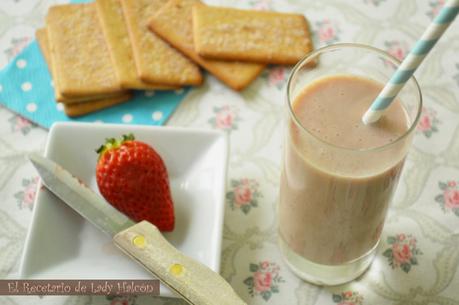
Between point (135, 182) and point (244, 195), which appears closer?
point (135, 182)

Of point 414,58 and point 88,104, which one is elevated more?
point 414,58

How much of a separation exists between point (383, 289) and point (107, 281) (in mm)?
409

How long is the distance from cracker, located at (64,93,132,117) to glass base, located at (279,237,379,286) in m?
0.44

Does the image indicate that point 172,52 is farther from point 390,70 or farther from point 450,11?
point 450,11

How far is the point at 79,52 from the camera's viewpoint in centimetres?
123

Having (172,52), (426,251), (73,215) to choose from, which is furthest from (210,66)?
(426,251)

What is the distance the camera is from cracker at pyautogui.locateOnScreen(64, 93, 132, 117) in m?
1.17

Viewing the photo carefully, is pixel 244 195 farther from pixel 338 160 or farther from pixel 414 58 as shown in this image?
pixel 414 58

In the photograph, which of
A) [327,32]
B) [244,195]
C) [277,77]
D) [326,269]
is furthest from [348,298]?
[327,32]

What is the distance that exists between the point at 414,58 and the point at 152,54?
67 cm

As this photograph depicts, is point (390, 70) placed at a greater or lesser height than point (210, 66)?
greater

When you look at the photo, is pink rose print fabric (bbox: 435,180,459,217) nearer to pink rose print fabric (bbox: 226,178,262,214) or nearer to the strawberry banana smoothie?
the strawberry banana smoothie

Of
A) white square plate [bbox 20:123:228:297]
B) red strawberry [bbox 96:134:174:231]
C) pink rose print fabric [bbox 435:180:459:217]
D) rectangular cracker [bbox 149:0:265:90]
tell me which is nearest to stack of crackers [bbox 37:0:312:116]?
rectangular cracker [bbox 149:0:265:90]

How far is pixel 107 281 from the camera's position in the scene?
2.90ft
